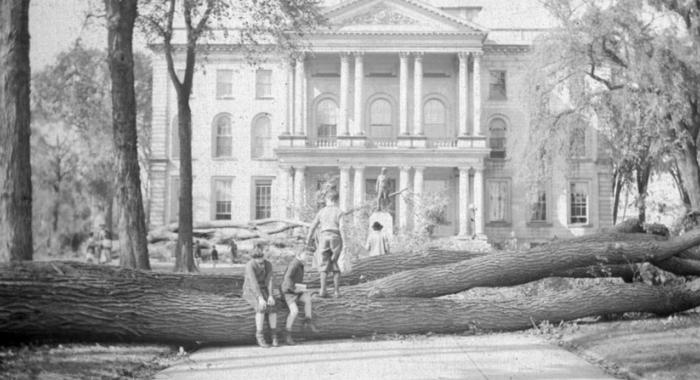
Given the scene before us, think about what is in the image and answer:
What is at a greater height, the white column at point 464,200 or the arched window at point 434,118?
the arched window at point 434,118

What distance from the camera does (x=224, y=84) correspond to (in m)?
46.4

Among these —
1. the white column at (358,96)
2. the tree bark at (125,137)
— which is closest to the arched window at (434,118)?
the white column at (358,96)

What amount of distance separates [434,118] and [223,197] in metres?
14.0

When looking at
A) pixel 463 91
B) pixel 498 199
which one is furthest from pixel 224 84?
pixel 498 199

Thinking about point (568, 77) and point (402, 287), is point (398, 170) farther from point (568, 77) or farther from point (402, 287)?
point (402, 287)

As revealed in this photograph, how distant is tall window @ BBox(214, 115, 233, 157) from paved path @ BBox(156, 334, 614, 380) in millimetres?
36591

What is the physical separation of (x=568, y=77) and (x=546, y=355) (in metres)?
21.0

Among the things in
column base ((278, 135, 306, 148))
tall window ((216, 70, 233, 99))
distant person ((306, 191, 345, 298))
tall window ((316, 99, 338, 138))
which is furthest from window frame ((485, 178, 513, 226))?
distant person ((306, 191, 345, 298))

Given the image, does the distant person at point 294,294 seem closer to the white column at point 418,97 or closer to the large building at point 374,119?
the large building at point 374,119

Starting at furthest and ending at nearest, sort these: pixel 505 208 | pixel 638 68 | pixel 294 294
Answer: pixel 505 208, pixel 638 68, pixel 294 294

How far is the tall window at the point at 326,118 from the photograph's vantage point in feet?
150

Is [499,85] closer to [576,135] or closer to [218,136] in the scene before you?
[576,135]

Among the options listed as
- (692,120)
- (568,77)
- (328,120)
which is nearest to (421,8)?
(328,120)

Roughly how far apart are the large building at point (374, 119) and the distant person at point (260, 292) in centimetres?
3310
